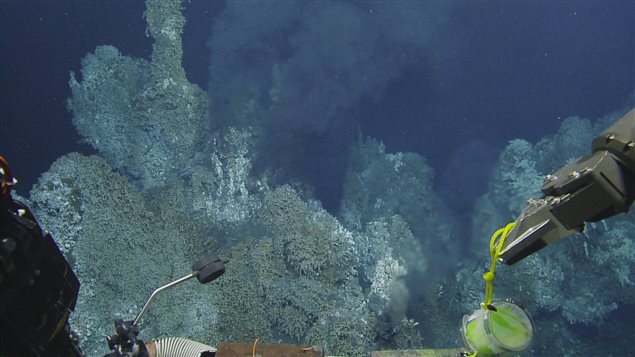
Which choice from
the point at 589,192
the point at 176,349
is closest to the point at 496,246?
the point at 589,192

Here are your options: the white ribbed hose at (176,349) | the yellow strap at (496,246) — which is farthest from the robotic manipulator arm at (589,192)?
the white ribbed hose at (176,349)

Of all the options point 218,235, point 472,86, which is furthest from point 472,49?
point 218,235

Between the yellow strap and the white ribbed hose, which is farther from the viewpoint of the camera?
the white ribbed hose

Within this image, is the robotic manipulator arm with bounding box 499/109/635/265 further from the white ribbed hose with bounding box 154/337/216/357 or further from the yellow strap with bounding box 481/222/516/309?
the white ribbed hose with bounding box 154/337/216/357

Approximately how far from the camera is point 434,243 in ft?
18.9

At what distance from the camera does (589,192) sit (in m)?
1.49

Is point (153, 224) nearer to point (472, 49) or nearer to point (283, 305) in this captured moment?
point (283, 305)

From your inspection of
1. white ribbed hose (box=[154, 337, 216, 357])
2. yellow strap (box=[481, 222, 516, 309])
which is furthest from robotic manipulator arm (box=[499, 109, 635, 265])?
white ribbed hose (box=[154, 337, 216, 357])

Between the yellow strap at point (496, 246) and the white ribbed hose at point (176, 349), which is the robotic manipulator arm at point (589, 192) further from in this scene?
the white ribbed hose at point (176, 349)

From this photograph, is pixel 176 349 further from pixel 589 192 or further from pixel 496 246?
pixel 589 192

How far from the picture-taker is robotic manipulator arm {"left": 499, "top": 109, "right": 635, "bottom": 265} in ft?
4.76

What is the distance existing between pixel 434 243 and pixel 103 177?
412cm

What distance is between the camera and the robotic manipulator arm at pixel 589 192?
145 centimetres

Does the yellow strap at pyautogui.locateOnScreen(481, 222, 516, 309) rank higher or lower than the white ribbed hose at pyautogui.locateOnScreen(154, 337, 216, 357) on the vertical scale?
lower
